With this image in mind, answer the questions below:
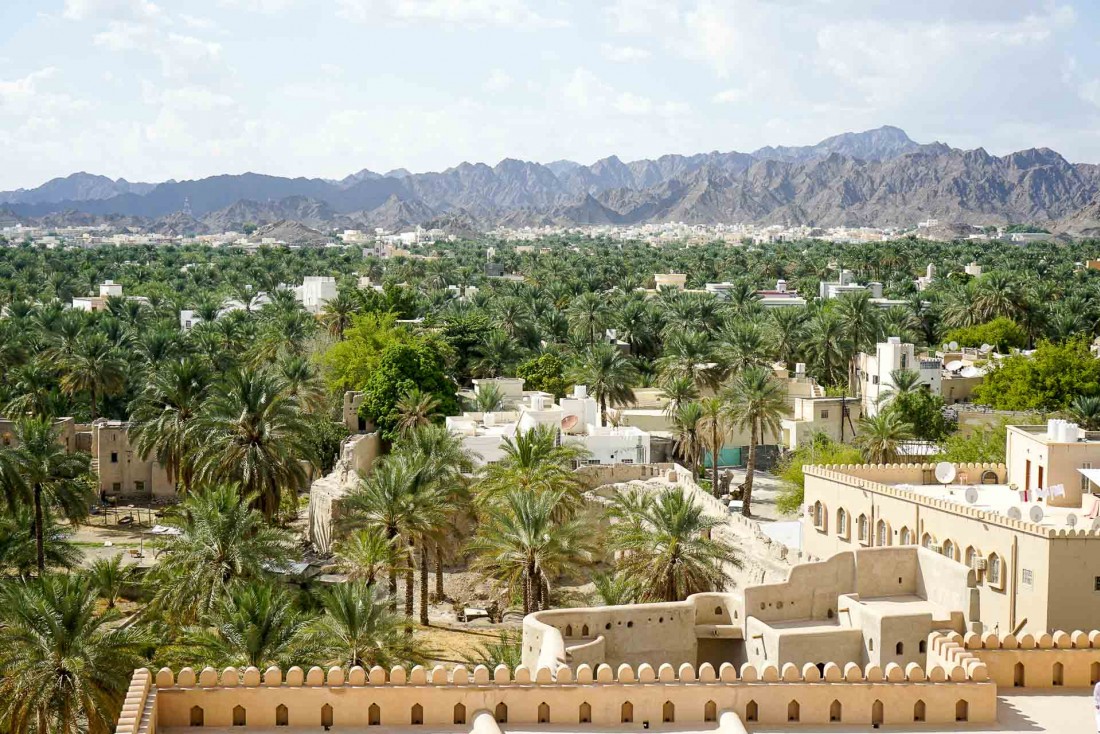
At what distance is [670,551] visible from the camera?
27172 millimetres

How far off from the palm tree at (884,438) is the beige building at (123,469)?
2049cm

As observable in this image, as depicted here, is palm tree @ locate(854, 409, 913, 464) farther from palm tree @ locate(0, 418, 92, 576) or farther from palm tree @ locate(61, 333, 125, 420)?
palm tree @ locate(61, 333, 125, 420)

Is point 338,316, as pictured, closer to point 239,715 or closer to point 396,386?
point 396,386

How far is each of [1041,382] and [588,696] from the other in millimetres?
36033

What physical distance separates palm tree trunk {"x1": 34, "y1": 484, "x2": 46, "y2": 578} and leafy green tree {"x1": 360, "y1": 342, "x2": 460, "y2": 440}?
12640mm

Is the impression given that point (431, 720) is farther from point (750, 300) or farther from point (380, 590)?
point (750, 300)

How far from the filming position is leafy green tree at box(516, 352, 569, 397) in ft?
169

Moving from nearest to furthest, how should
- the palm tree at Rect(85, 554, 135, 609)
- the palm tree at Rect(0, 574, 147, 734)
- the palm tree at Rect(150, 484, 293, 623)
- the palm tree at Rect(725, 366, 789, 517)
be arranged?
1. the palm tree at Rect(0, 574, 147, 734)
2. the palm tree at Rect(150, 484, 293, 623)
3. the palm tree at Rect(85, 554, 135, 609)
4. the palm tree at Rect(725, 366, 789, 517)

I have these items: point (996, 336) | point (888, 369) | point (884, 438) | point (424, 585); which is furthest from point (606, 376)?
point (996, 336)

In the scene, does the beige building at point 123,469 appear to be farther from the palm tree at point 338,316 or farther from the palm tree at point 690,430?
the palm tree at point 338,316

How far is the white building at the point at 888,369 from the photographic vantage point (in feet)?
162

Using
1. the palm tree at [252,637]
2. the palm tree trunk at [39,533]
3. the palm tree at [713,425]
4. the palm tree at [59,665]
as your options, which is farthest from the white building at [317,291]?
the palm tree at [59,665]

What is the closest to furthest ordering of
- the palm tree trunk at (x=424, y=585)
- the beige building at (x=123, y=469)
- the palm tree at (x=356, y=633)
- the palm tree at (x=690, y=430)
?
the palm tree at (x=356, y=633) → the palm tree trunk at (x=424, y=585) → the palm tree at (x=690, y=430) → the beige building at (x=123, y=469)

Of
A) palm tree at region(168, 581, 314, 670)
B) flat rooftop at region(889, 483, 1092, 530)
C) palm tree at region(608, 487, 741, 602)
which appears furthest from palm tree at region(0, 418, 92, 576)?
flat rooftop at region(889, 483, 1092, 530)
